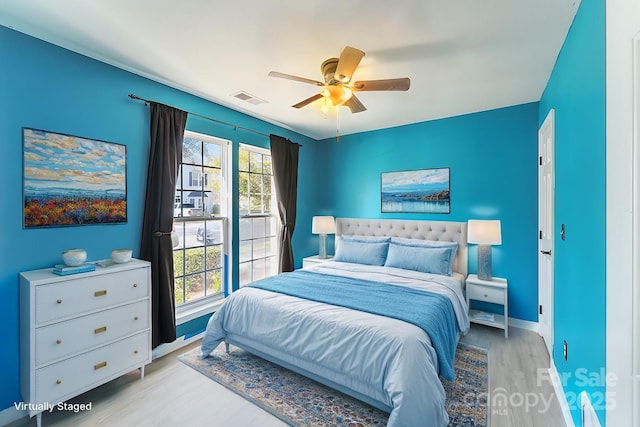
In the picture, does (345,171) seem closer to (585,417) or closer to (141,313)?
(141,313)

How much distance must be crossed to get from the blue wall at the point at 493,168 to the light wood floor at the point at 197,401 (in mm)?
1033

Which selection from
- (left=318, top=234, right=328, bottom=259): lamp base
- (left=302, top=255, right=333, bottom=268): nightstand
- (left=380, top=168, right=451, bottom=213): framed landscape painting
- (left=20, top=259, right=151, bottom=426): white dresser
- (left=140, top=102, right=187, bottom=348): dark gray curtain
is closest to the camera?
(left=20, top=259, right=151, bottom=426): white dresser

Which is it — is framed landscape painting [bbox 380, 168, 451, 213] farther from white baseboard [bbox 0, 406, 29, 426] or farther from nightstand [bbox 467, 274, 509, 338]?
white baseboard [bbox 0, 406, 29, 426]

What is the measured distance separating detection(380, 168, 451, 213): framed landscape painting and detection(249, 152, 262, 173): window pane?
1.90 meters

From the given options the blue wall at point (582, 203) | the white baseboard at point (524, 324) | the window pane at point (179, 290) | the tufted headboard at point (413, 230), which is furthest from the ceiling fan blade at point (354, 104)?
the white baseboard at point (524, 324)

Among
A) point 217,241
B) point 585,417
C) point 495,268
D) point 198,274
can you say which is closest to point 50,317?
point 198,274

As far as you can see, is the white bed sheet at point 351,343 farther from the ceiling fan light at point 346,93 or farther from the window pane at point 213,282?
the ceiling fan light at point 346,93

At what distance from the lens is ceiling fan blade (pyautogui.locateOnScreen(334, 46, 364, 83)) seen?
1797mm

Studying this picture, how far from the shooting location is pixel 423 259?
331 cm

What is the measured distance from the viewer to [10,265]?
6.15ft

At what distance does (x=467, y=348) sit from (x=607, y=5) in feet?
9.29

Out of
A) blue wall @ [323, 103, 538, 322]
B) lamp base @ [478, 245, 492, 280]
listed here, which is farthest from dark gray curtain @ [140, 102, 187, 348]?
lamp base @ [478, 245, 492, 280]

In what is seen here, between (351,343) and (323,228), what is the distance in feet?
8.45

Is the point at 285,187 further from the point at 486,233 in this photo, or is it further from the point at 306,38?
the point at 486,233
